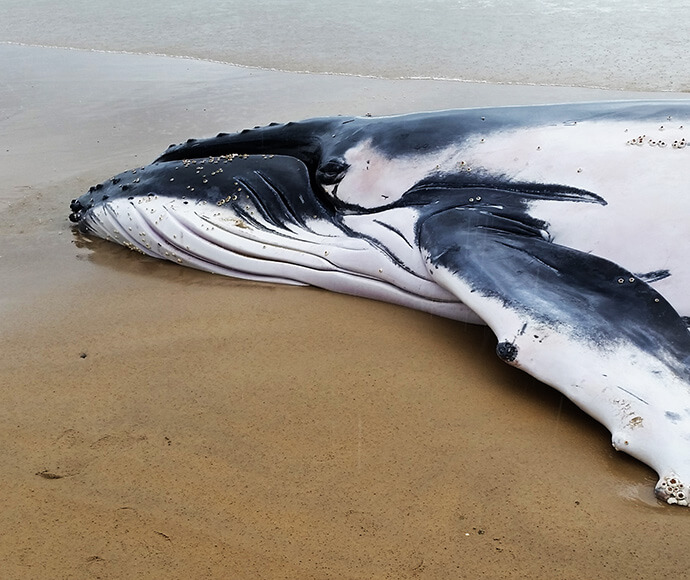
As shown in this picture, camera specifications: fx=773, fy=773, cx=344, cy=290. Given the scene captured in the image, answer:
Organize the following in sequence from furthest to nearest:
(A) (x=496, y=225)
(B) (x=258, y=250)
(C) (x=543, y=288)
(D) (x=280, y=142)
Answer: (D) (x=280, y=142) → (B) (x=258, y=250) → (A) (x=496, y=225) → (C) (x=543, y=288)

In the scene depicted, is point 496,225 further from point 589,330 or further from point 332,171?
point 332,171

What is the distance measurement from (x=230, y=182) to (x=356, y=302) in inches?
58.7

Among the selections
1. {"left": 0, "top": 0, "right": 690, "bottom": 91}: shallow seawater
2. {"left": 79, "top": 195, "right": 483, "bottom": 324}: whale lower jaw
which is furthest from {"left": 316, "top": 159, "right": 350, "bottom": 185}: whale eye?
{"left": 0, "top": 0, "right": 690, "bottom": 91}: shallow seawater

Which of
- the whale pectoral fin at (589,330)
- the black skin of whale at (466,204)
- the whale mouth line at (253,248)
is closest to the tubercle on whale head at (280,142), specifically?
the black skin of whale at (466,204)

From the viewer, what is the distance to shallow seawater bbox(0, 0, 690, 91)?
1171 centimetres

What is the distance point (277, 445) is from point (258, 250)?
6.83ft

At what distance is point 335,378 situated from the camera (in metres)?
4.13

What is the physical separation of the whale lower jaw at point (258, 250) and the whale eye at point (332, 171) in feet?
1.07

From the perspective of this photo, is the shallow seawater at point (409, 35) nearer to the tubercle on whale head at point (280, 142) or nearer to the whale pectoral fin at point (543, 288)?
the tubercle on whale head at point (280, 142)

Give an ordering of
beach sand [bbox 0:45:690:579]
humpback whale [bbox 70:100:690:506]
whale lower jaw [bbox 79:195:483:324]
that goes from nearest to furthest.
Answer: beach sand [bbox 0:45:690:579]
humpback whale [bbox 70:100:690:506]
whale lower jaw [bbox 79:195:483:324]

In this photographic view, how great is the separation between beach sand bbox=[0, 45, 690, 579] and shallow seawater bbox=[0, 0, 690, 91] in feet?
24.6

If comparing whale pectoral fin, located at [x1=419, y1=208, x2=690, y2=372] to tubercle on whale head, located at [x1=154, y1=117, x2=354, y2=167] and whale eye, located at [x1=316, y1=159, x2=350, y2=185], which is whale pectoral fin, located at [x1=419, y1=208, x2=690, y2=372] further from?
tubercle on whale head, located at [x1=154, y1=117, x2=354, y2=167]

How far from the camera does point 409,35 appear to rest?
47.3 ft

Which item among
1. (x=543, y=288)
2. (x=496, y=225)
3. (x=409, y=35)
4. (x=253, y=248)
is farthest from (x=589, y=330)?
(x=409, y=35)
